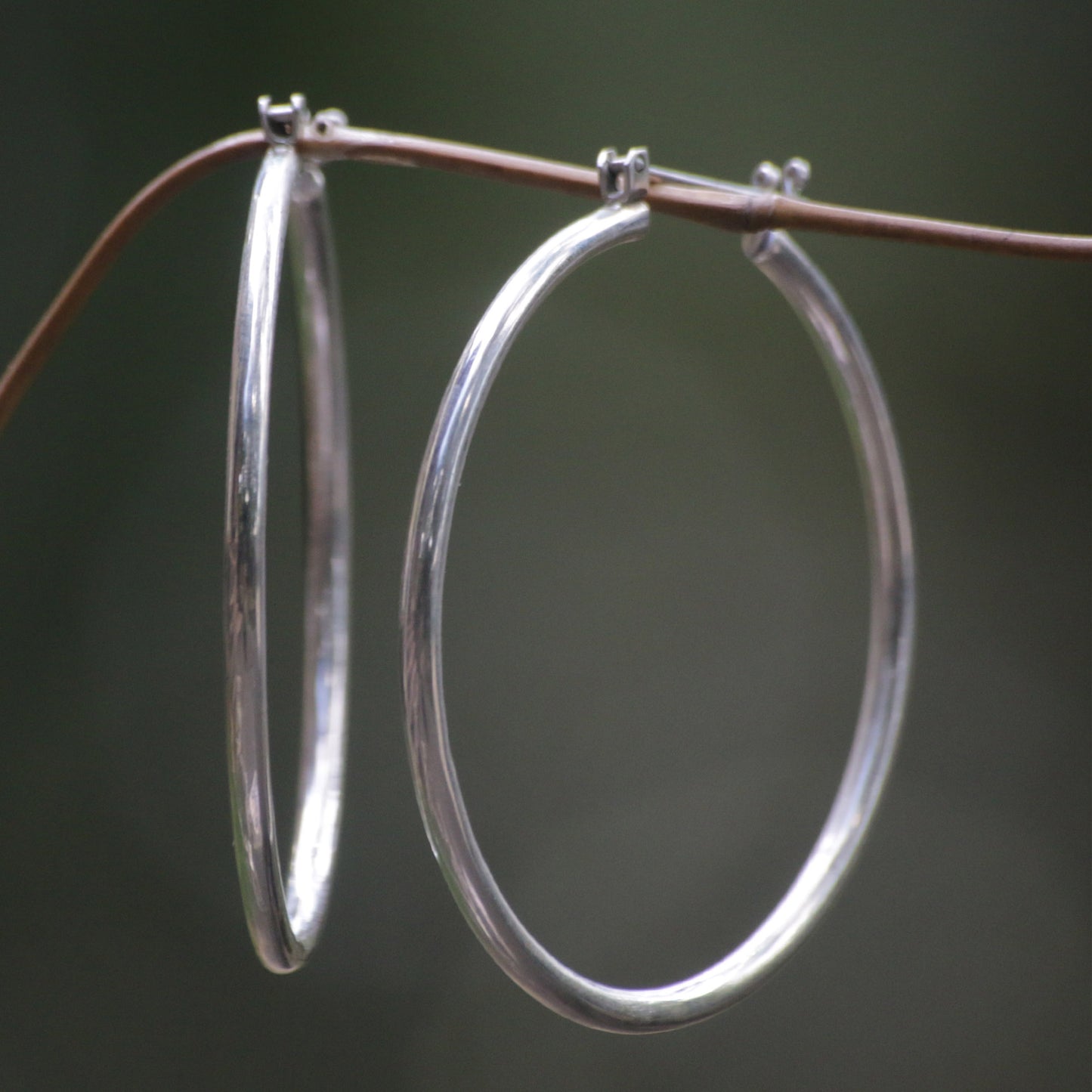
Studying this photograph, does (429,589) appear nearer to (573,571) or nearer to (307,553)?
(307,553)

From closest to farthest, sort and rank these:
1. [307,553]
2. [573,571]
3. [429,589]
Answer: [429,589]
[307,553]
[573,571]

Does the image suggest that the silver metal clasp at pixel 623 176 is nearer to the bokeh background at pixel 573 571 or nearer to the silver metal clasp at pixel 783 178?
the silver metal clasp at pixel 783 178

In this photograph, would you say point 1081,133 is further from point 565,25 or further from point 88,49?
point 88,49

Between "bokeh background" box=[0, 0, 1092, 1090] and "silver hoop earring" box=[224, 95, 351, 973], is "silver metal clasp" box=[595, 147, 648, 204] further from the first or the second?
"bokeh background" box=[0, 0, 1092, 1090]

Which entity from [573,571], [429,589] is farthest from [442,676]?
[573,571]

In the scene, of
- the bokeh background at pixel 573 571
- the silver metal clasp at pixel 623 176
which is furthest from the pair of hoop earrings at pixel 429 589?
the bokeh background at pixel 573 571

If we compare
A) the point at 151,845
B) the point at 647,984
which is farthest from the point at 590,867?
the point at 151,845
